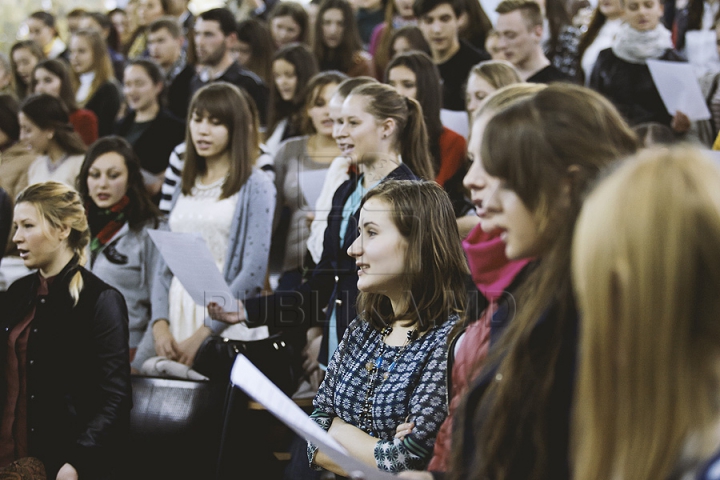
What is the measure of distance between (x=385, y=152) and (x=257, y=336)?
104 centimetres

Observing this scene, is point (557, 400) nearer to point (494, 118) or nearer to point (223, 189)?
point (494, 118)

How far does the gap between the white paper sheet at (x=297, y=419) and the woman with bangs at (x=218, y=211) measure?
1732 mm

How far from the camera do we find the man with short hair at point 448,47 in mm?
4273

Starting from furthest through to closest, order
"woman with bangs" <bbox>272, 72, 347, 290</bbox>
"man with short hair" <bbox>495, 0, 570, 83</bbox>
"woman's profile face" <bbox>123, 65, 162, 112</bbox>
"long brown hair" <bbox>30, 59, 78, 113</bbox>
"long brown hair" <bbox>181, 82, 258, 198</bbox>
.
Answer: "long brown hair" <bbox>30, 59, 78, 113</bbox>
"woman's profile face" <bbox>123, 65, 162, 112</bbox>
"man with short hair" <bbox>495, 0, 570, 83</bbox>
"woman with bangs" <bbox>272, 72, 347, 290</bbox>
"long brown hair" <bbox>181, 82, 258, 198</bbox>

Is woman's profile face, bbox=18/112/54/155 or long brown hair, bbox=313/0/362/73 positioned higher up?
long brown hair, bbox=313/0/362/73

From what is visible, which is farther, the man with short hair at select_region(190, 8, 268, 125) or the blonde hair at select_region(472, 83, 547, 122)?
the man with short hair at select_region(190, 8, 268, 125)

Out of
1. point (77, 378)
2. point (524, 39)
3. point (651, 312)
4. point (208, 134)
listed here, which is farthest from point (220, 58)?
point (651, 312)

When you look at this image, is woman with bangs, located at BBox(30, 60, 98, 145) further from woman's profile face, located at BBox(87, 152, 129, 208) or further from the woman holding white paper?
the woman holding white paper

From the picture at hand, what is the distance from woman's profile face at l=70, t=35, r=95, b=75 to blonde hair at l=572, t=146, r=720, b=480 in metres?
Result: 5.17

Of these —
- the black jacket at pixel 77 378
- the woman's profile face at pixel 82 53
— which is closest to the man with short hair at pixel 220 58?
the woman's profile face at pixel 82 53

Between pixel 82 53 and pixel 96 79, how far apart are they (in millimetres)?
216

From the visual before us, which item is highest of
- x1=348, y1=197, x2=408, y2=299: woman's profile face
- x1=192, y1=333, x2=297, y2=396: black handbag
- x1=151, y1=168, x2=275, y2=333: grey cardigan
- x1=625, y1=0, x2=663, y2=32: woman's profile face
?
x1=625, y1=0, x2=663, y2=32: woman's profile face

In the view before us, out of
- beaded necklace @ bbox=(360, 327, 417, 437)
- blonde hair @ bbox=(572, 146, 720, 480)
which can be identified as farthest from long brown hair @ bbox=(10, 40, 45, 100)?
blonde hair @ bbox=(572, 146, 720, 480)

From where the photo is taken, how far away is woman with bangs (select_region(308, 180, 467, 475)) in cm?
185
